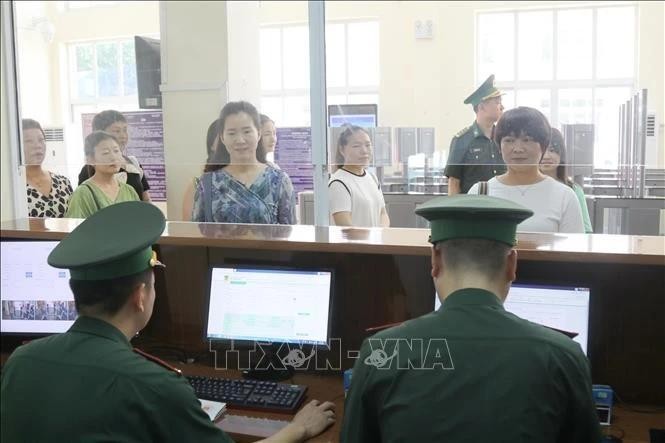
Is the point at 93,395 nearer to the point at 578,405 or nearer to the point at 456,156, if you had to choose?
the point at 578,405

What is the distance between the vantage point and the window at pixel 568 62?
255 cm

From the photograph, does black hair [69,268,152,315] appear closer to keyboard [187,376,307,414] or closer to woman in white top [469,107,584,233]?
keyboard [187,376,307,414]

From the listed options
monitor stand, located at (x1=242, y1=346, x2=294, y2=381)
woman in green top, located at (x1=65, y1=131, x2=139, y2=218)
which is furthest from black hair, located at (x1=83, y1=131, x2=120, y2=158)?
monitor stand, located at (x1=242, y1=346, x2=294, y2=381)

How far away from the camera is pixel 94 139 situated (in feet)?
9.87

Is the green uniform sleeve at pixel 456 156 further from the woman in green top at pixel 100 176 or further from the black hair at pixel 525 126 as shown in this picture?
the woman in green top at pixel 100 176

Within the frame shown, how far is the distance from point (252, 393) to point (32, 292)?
1.04 m

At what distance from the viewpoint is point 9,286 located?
2.40 m

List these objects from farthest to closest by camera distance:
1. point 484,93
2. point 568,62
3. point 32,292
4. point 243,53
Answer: point 568,62 → point 243,53 → point 484,93 → point 32,292

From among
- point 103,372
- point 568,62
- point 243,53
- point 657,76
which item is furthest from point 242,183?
point 568,62

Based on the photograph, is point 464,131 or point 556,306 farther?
point 464,131

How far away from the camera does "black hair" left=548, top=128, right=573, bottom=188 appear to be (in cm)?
254

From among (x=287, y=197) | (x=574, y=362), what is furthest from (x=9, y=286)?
(x=574, y=362)

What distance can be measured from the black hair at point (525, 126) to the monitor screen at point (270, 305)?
0.95 meters

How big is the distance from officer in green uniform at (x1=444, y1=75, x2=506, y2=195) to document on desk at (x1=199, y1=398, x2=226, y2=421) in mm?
1409
